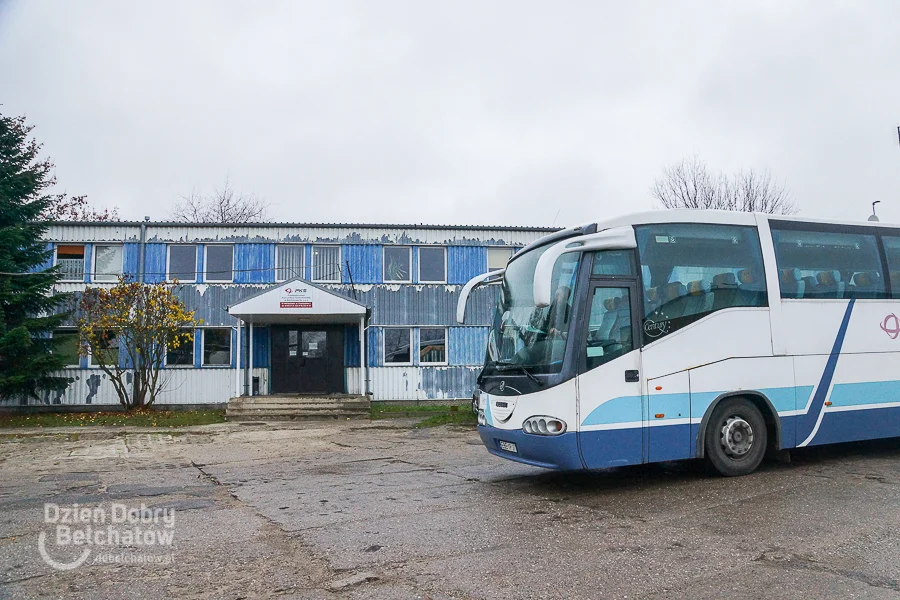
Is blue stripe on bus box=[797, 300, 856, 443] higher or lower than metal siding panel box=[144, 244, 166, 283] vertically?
lower

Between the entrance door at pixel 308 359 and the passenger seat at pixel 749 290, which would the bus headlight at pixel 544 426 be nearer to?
the passenger seat at pixel 749 290

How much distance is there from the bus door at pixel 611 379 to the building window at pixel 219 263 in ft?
59.0

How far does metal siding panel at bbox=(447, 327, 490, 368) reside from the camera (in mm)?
23891

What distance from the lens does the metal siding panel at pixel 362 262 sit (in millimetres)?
23781

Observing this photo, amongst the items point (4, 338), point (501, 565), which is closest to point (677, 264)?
point (501, 565)

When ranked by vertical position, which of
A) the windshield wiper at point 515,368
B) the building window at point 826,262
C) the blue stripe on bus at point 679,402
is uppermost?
the building window at point 826,262

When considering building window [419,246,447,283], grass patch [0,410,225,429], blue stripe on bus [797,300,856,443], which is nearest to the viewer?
blue stripe on bus [797,300,856,443]

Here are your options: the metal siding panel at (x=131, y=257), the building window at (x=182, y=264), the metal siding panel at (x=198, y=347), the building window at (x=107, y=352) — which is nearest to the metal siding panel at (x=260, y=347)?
the metal siding panel at (x=198, y=347)

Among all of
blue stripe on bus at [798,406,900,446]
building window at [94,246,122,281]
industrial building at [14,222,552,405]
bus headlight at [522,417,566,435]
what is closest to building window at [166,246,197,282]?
industrial building at [14,222,552,405]

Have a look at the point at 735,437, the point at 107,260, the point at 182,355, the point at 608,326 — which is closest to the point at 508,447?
the point at 608,326

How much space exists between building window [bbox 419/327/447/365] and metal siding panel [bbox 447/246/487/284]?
5.99ft

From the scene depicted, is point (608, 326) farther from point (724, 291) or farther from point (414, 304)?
point (414, 304)

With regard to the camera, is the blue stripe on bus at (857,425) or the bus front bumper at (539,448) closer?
the bus front bumper at (539,448)

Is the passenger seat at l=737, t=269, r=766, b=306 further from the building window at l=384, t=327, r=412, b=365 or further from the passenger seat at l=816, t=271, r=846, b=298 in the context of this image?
the building window at l=384, t=327, r=412, b=365
